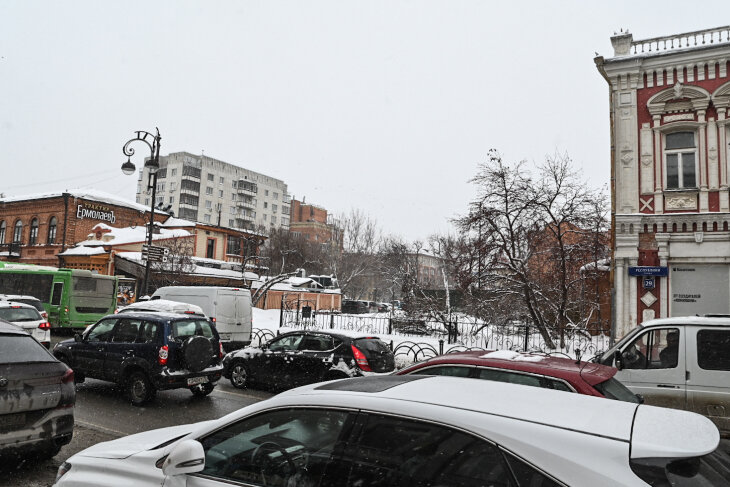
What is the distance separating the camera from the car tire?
9055 millimetres

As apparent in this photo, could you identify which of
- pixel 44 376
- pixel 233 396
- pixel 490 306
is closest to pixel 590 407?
pixel 44 376

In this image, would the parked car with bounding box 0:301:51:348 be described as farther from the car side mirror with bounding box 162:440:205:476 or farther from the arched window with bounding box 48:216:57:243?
the arched window with bounding box 48:216:57:243

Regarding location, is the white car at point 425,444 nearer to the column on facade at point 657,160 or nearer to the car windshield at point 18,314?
the car windshield at point 18,314

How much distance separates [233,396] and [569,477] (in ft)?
30.6

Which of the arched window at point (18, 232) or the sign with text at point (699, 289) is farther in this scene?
the arched window at point (18, 232)

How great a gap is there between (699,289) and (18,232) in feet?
176

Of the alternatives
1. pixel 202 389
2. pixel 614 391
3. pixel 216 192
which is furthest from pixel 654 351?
pixel 216 192

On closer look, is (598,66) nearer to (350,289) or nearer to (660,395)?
(660,395)

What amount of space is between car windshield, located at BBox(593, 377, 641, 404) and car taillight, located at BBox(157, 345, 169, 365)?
7.21 metres

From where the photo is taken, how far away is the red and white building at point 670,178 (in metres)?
16.2

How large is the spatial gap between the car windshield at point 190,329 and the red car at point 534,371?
5110mm

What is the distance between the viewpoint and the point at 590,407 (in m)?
2.60

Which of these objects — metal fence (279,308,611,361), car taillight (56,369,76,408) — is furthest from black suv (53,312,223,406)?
metal fence (279,308,611,361)

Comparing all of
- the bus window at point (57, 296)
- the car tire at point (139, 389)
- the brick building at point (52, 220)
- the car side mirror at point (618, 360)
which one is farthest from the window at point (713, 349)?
the brick building at point (52, 220)
